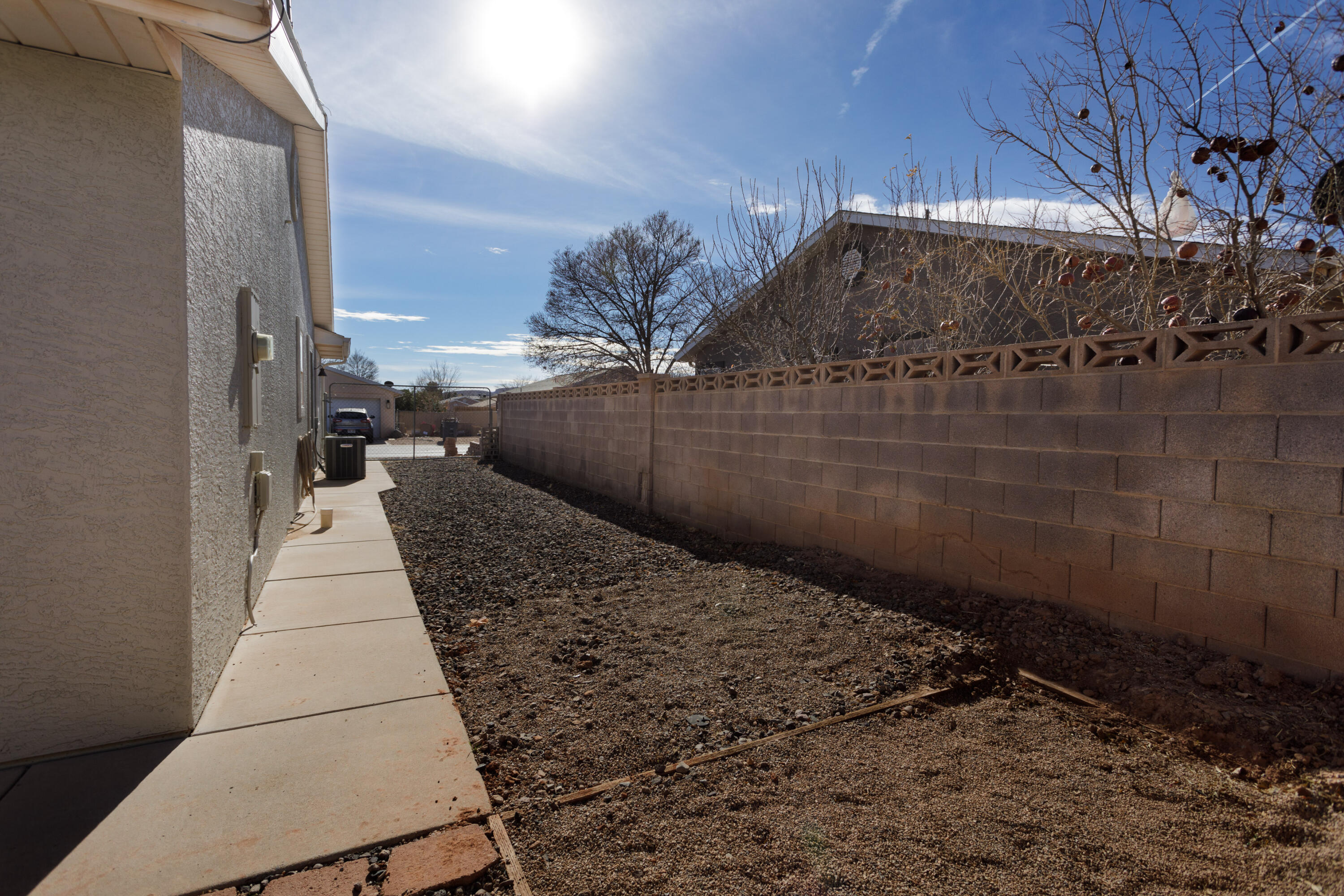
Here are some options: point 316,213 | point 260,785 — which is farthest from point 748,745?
point 316,213

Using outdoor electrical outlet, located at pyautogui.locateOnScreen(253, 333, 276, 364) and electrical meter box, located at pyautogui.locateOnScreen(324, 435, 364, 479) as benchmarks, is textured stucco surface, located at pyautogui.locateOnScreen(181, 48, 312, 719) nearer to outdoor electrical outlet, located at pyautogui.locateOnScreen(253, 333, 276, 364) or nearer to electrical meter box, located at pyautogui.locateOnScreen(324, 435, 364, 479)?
outdoor electrical outlet, located at pyautogui.locateOnScreen(253, 333, 276, 364)

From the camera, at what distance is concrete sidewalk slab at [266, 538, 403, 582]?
5242 mm

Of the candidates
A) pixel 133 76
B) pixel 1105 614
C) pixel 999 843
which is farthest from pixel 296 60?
pixel 1105 614

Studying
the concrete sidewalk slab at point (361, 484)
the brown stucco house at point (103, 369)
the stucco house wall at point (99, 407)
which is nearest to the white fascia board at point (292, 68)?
the brown stucco house at point (103, 369)

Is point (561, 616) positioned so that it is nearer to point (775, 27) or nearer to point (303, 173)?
point (775, 27)

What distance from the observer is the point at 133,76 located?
2553 millimetres

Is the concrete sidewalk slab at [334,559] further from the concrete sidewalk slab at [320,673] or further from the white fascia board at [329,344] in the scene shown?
the white fascia board at [329,344]

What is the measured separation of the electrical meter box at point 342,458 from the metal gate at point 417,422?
439cm

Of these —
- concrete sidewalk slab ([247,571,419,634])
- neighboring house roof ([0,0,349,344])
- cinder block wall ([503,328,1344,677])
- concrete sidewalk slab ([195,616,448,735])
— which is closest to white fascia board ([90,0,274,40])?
neighboring house roof ([0,0,349,344])

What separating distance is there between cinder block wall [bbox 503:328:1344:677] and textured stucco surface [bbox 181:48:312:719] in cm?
408

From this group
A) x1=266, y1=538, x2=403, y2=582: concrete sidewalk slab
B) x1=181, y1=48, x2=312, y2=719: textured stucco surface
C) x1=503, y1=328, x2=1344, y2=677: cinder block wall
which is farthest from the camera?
x1=266, y1=538, x2=403, y2=582: concrete sidewalk slab

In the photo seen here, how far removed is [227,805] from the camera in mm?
2201

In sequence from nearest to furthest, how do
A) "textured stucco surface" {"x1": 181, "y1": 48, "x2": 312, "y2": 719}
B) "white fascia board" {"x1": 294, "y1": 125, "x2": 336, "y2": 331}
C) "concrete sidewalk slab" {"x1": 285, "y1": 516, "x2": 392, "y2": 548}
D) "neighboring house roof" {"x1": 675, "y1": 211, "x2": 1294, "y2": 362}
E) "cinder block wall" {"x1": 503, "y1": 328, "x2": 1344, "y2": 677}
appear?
1. "cinder block wall" {"x1": 503, "y1": 328, "x2": 1344, "y2": 677}
2. "textured stucco surface" {"x1": 181, "y1": 48, "x2": 312, "y2": 719}
3. "neighboring house roof" {"x1": 675, "y1": 211, "x2": 1294, "y2": 362}
4. "concrete sidewalk slab" {"x1": 285, "y1": 516, "x2": 392, "y2": 548}
5. "white fascia board" {"x1": 294, "y1": 125, "x2": 336, "y2": 331}

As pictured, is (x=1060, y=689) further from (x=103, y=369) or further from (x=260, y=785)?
(x=103, y=369)
